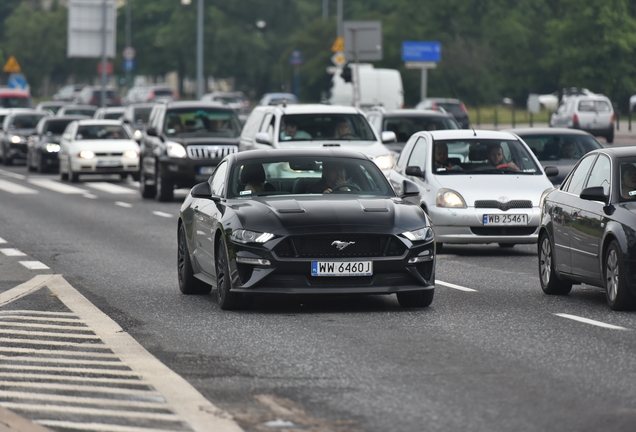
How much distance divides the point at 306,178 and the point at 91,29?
50.7m

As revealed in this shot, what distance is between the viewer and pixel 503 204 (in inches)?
693

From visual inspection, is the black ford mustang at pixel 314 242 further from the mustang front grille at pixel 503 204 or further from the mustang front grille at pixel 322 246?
the mustang front grille at pixel 503 204

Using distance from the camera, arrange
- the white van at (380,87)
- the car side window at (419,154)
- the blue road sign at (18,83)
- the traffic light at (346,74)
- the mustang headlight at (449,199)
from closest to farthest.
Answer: the mustang headlight at (449,199) < the car side window at (419,154) < the traffic light at (346,74) < the white van at (380,87) < the blue road sign at (18,83)

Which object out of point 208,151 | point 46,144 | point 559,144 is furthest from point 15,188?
point 559,144

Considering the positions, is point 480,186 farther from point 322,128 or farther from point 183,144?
point 183,144

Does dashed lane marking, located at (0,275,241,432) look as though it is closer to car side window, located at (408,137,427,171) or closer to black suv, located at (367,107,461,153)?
car side window, located at (408,137,427,171)

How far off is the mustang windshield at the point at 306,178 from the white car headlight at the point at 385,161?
11.3 m

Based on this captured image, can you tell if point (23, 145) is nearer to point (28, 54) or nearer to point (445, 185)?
point (445, 185)

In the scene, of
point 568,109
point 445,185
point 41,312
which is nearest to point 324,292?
point 41,312

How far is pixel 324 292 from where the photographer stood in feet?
38.1

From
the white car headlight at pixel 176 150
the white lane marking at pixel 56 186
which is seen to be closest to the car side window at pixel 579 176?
the white car headlight at pixel 176 150

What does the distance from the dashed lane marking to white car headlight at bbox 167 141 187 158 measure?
55.0 feet

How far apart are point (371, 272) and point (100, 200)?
18.5 m

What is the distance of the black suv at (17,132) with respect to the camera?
4534 cm
